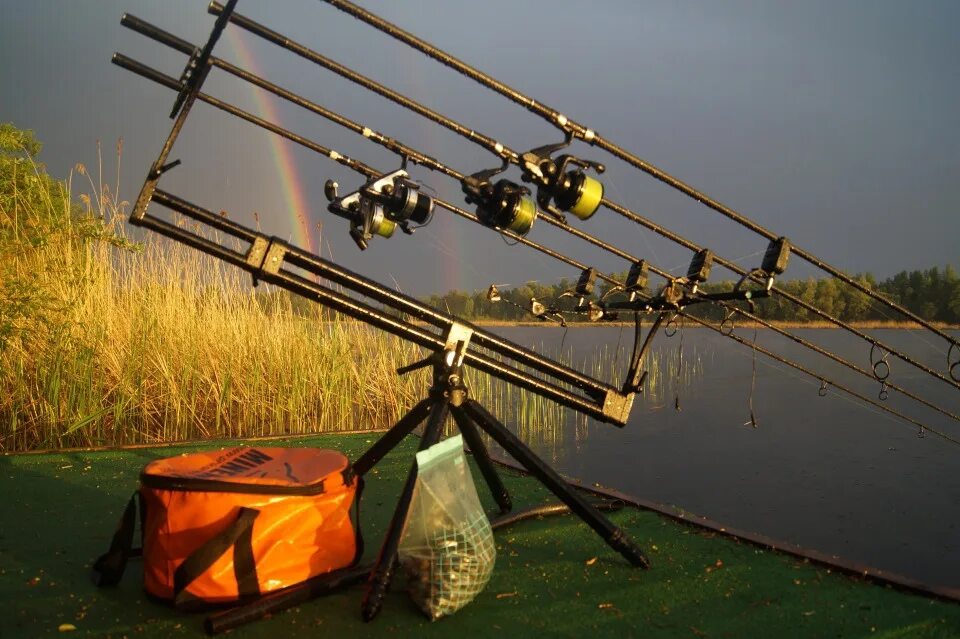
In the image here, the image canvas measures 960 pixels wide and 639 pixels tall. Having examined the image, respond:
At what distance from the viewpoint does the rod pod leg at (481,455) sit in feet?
9.12

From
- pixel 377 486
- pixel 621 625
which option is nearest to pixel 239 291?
pixel 377 486

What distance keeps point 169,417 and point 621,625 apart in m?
5.56

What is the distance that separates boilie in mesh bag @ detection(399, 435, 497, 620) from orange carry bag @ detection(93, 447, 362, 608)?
0.32m

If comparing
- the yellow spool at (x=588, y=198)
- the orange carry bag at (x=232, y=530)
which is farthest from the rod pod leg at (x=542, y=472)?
the yellow spool at (x=588, y=198)

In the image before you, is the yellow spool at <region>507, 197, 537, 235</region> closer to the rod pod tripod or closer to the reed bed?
the rod pod tripod

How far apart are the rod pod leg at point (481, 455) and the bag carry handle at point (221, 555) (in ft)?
2.59

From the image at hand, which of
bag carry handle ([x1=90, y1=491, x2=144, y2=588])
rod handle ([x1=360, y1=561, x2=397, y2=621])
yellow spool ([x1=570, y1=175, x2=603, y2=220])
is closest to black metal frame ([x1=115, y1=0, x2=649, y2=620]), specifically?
rod handle ([x1=360, y1=561, x2=397, y2=621])

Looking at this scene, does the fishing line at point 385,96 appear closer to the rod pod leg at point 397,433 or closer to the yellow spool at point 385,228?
the yellow spool at point 385,228

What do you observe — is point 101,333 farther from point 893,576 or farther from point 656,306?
point 893,576

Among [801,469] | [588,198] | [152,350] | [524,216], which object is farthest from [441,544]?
[801,469]

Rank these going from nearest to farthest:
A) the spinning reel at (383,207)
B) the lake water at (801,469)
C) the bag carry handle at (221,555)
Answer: the bag carry handle at (221,555), the spinning reel at (383,207), the lake water at (801,469)

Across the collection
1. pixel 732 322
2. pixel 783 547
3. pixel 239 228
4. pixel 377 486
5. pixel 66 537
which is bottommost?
pixel 66 537

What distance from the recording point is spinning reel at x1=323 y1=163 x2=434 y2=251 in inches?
105

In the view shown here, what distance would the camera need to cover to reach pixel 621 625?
7.88 feet
